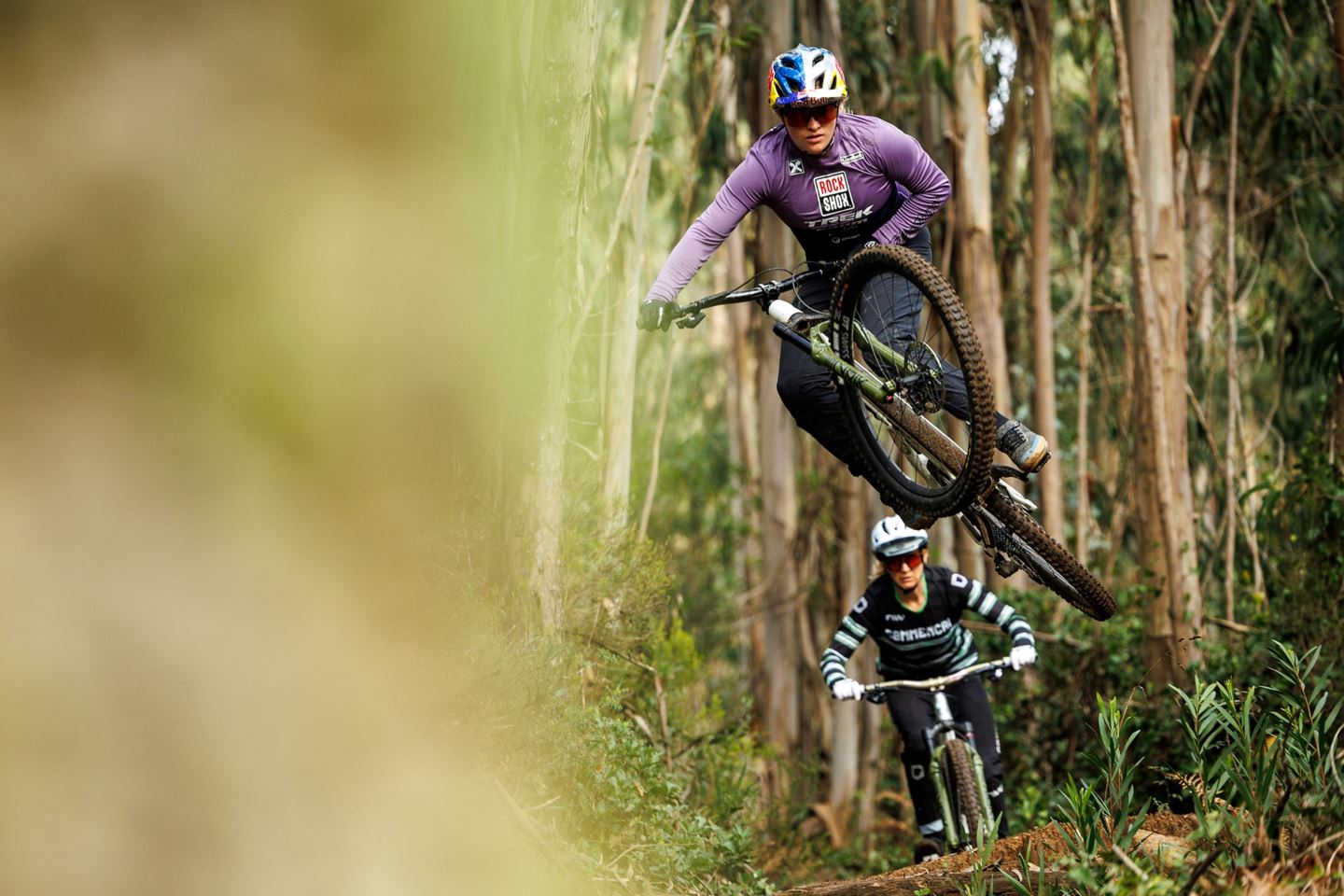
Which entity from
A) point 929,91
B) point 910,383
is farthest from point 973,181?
point 910,383

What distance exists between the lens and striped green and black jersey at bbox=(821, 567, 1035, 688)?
725cm

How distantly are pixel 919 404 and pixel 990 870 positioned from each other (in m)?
1.97

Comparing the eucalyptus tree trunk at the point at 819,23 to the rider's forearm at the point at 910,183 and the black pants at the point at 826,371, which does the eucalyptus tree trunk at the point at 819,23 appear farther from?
the rider's forearm at the point at 910,183

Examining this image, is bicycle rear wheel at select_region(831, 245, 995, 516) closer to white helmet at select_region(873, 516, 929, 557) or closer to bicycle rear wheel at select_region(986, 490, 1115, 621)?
bicycle rear wheel at select_region(986, 490, 1115, 621)

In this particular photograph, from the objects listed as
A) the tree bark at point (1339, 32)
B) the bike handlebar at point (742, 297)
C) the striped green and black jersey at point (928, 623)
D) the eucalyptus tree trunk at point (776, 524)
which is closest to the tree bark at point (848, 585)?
the eucalyptus tree trunk at point (776, 524)

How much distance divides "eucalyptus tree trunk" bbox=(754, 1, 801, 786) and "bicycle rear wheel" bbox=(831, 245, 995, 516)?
772 cm

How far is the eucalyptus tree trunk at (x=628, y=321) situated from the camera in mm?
9273

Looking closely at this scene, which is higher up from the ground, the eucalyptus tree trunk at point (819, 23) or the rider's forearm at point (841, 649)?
the eucalyptus tree trunk at point (819, 23)

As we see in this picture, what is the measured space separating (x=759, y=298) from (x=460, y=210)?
2672mm

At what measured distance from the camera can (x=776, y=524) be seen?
1485cm

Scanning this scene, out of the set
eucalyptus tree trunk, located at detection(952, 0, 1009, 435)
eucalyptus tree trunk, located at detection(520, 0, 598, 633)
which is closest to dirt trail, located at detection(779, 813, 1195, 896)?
eucalyptus tree trunk, located at detection(520, 0, 598, 633)

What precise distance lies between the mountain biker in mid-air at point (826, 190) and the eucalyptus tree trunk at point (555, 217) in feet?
5.76

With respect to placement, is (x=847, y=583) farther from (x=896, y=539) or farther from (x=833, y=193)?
(x=833, y=193)

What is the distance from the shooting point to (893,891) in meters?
5.62
